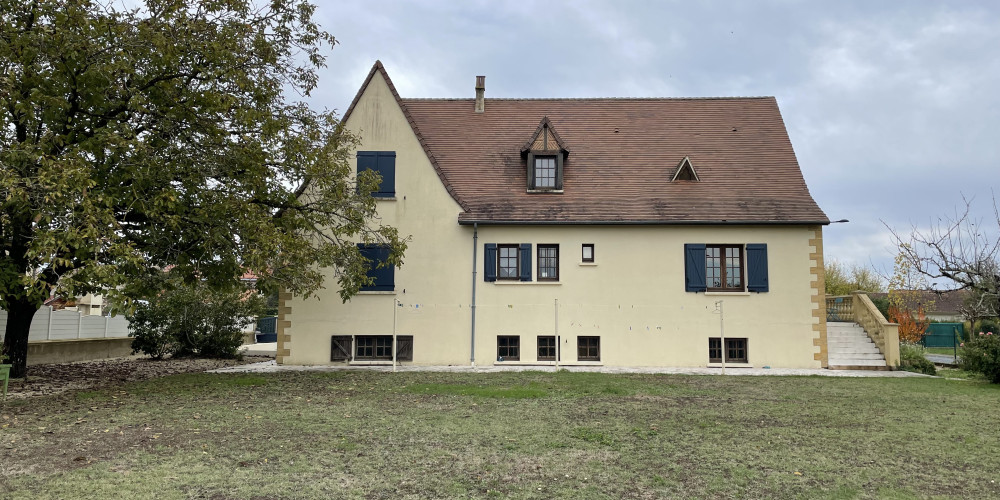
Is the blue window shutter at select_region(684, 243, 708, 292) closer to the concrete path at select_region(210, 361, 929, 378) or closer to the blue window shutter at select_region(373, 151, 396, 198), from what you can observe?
the concrete path at select_region(210, 361, 929, 378)

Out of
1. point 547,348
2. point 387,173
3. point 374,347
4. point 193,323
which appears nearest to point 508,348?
point 547,348

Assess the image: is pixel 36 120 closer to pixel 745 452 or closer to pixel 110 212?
pixel 110 212

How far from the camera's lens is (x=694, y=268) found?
18344mm

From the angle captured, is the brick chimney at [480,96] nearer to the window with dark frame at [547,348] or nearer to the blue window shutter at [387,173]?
the blue window shutter at [387,173]

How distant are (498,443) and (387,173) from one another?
489 inches

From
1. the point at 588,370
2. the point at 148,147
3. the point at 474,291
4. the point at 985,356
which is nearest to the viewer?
the point at 148,147

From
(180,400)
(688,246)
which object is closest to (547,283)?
(688,246)

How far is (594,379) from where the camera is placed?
14.4 meters

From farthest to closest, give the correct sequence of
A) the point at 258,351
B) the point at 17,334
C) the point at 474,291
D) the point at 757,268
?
the point at 258,351 < the point at 474,291 < the point at 757,268 < the point at 17,334

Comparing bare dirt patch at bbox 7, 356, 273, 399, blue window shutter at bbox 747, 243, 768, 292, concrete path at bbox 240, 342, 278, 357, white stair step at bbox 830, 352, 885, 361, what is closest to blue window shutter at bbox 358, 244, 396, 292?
bare dirt patch at bbox 7, 356, 273, 399

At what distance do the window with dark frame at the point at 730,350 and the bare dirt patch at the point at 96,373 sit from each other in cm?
1348

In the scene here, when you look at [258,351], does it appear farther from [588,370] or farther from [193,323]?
[588,370]

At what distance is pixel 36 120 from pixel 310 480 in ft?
33.7

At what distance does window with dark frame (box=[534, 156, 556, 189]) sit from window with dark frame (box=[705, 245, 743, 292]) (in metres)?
4.78
